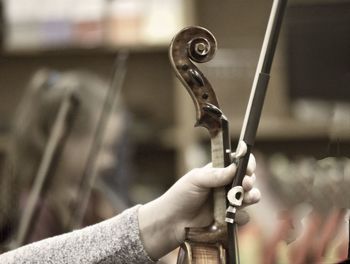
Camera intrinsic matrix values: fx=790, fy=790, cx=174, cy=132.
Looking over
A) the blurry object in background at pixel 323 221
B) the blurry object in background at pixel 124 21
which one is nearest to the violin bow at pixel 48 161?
the blurry object in background at pixel 323 221

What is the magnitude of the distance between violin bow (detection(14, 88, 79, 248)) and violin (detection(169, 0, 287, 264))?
609 millimetres

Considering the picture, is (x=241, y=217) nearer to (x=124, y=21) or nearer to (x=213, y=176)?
(x=213, y=176)

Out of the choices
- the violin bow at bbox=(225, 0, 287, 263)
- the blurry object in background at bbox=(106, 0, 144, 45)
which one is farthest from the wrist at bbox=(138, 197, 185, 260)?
the blurry object in background at bbox=(106, 0, 144, 45)

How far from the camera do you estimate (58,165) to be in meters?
1.42

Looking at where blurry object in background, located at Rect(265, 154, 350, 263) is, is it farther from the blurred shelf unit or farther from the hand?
the blurred shelf unit

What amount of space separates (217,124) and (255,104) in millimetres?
54

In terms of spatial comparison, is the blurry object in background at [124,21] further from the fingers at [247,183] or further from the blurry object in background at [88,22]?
the fingers at [247,183]

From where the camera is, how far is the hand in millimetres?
754

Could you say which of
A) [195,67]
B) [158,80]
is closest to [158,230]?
[195,67]

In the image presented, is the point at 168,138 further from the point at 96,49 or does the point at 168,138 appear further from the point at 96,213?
the point at 96,213

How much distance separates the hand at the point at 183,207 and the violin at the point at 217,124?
0.01m

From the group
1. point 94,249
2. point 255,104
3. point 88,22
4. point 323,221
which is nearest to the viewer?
point 255,104

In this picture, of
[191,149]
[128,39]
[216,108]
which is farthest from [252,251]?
[128,39]

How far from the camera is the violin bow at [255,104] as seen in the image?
0.73 m
